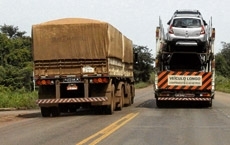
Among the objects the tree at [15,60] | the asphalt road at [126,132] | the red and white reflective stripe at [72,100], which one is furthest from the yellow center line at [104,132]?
the tree at [15,60]

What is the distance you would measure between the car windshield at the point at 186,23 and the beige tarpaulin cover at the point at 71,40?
5.38 m

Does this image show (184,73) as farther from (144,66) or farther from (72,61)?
(144,66)

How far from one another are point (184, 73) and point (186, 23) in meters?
2.26

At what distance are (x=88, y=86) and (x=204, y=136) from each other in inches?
284

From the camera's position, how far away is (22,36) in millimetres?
100875

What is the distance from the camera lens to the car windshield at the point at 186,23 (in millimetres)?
23500

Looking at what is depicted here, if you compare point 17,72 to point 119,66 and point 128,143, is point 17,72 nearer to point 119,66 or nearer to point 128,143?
point 119,66

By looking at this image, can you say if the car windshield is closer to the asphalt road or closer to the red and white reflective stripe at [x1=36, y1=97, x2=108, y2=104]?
the red and white reflective stripe at [x1=36, y1=97, x2=108, y2=104]

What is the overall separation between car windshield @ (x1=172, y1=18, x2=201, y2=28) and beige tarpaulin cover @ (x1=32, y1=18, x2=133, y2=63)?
5.38m

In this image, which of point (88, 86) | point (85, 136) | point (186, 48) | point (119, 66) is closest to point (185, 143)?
point (85, 136)

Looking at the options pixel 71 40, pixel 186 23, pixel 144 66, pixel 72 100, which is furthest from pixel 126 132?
pixel 144 66

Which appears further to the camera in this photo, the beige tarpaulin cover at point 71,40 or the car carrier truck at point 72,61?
the beige tarpaulin cover at point 71,40

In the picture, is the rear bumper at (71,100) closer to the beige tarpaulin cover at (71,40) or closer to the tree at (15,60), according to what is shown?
the beige tarpaulin cover at (71,40)

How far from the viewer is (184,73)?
23.8m
